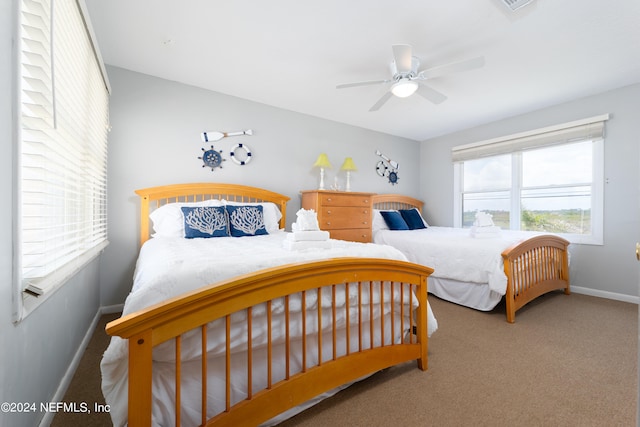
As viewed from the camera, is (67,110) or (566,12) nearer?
(67,110)

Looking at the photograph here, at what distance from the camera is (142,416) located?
86 cm

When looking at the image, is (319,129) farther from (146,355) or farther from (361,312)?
(146,355)

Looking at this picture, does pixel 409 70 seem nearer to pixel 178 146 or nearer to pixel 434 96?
pixel 434 96

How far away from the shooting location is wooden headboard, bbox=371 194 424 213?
4469 millimetres

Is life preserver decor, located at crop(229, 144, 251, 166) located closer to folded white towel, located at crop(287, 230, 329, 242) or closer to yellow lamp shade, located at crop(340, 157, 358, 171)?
yellow lamp shade, located at crop(340, 157, 358, 171)

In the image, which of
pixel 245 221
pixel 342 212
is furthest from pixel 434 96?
pixel 245 221

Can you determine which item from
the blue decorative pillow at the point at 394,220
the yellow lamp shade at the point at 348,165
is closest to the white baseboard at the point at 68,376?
the yellow lamp shade at the point at 348,165

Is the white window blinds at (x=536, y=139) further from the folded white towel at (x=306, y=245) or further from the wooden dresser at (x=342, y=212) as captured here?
the folded white towel at (x=306, y=245)

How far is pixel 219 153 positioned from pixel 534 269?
11.7 feet

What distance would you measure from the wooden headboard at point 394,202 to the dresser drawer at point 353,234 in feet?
2.78

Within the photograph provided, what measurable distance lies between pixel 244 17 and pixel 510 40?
204 centimetres

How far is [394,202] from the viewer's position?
4695 millimetres

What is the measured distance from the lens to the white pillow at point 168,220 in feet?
8.19

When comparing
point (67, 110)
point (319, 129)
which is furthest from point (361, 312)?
point (319, 129)
